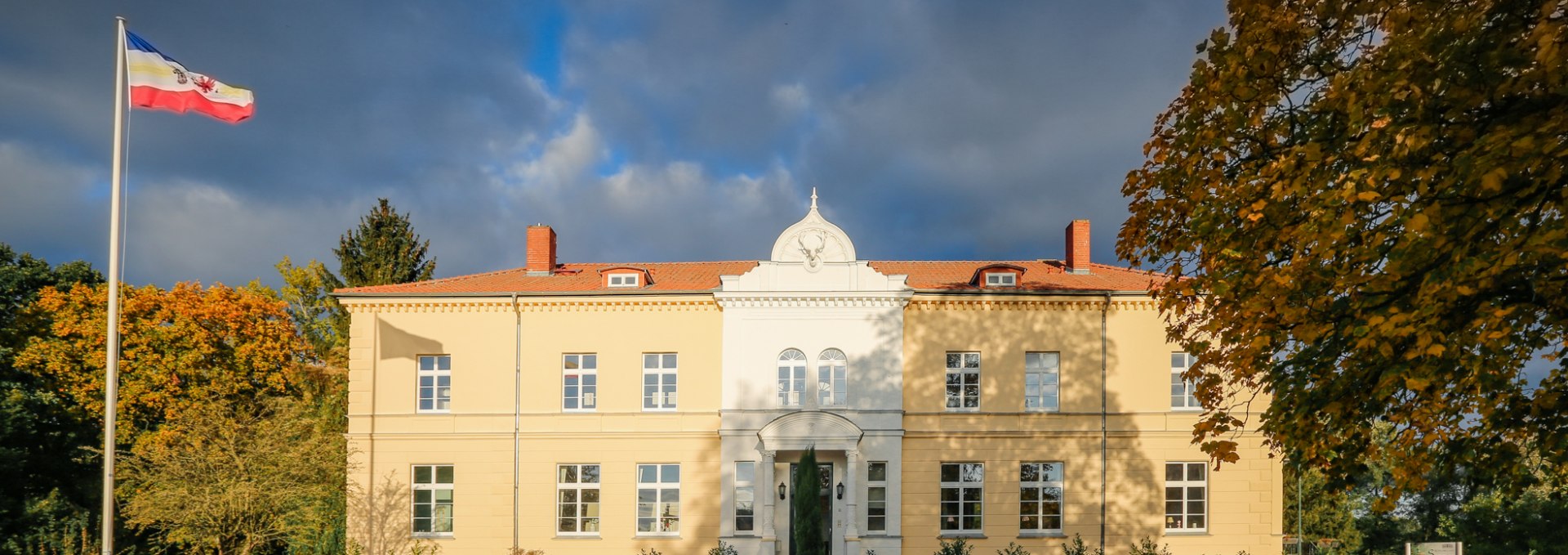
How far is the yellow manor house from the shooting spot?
863 inches

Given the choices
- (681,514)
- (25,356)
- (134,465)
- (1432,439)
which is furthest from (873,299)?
(25,356)

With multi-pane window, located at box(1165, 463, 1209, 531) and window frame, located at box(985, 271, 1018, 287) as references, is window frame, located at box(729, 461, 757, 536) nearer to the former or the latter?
window frame, located at box(985, 271, 1018, 287)

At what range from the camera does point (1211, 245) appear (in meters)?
8.68

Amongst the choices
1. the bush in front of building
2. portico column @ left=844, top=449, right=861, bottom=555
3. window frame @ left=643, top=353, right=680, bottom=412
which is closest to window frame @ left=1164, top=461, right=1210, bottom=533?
the bush in front of building

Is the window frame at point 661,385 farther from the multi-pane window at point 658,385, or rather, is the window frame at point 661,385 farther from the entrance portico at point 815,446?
the entrance portico at point 815,446

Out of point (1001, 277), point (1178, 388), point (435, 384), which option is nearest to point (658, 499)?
point (435, 384)

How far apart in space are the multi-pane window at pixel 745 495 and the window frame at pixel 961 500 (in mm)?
4467

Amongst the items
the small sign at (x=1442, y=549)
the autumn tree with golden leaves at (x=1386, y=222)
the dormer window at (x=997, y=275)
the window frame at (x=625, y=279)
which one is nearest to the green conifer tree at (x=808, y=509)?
the dormer window at (x=997, y=275)

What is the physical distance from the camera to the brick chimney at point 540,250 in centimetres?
2450

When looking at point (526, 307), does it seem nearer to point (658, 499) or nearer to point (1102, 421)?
point (658, 499)

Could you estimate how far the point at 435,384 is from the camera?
22.7 m

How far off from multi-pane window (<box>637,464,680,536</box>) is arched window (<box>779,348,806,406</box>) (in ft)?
10.4

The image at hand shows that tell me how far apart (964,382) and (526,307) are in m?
11.0

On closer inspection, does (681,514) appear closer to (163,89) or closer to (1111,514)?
(1111,514)
